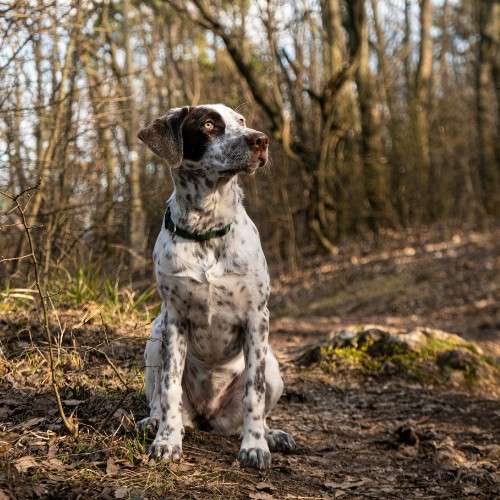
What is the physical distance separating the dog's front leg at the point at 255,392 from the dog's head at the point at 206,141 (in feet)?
2.76

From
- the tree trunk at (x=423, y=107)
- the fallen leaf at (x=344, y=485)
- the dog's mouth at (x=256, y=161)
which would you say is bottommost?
the fallen leaf at (x=344, y=485)

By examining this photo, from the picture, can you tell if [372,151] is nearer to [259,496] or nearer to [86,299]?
[86,299]

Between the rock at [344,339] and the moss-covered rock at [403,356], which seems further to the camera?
the rock at [344,339]

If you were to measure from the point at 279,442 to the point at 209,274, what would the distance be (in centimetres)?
116

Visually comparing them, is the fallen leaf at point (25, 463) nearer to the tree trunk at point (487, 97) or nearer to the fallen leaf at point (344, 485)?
the fallen leaf at point (344, 485)

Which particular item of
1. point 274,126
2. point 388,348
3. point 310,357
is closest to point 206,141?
point 310,357

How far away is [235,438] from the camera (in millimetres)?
4113

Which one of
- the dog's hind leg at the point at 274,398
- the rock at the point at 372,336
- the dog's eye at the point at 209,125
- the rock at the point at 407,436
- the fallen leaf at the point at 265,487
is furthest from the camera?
the rock at the point at 372,336

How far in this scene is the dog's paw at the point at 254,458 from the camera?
359 cm

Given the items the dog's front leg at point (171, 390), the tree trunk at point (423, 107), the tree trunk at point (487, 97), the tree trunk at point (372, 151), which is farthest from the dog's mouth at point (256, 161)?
the tree trunk at point (423, 107)

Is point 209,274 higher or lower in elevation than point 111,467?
higher

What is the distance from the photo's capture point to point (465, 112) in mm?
22250

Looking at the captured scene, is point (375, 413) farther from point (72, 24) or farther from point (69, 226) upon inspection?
point (72, 24)

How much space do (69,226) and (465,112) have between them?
18.2 meters
